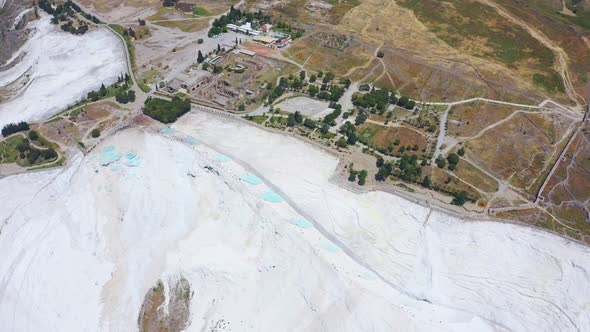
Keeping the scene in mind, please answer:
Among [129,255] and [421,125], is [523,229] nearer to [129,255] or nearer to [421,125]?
[421,125]

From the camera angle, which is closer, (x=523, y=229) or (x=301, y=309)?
(x=301, y=309)

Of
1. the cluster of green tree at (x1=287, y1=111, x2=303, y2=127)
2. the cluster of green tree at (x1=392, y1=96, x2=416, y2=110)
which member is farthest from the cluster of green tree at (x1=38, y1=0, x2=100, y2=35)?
the cluster of green tree at (x1=392, y1=96, x2=416, y2=110)

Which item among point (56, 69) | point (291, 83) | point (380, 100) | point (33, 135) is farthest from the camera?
point (56, 69)

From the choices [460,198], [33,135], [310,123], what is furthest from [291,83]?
[33,135]

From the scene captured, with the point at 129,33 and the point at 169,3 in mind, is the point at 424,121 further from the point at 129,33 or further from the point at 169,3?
the point at 169,3

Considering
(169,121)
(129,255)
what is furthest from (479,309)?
(169,121)

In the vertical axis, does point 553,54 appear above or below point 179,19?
above

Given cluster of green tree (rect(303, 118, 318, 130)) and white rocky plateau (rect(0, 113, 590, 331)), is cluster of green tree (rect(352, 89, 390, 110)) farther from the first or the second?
white rocky plateau (rect(0, 113, 590, 331))
